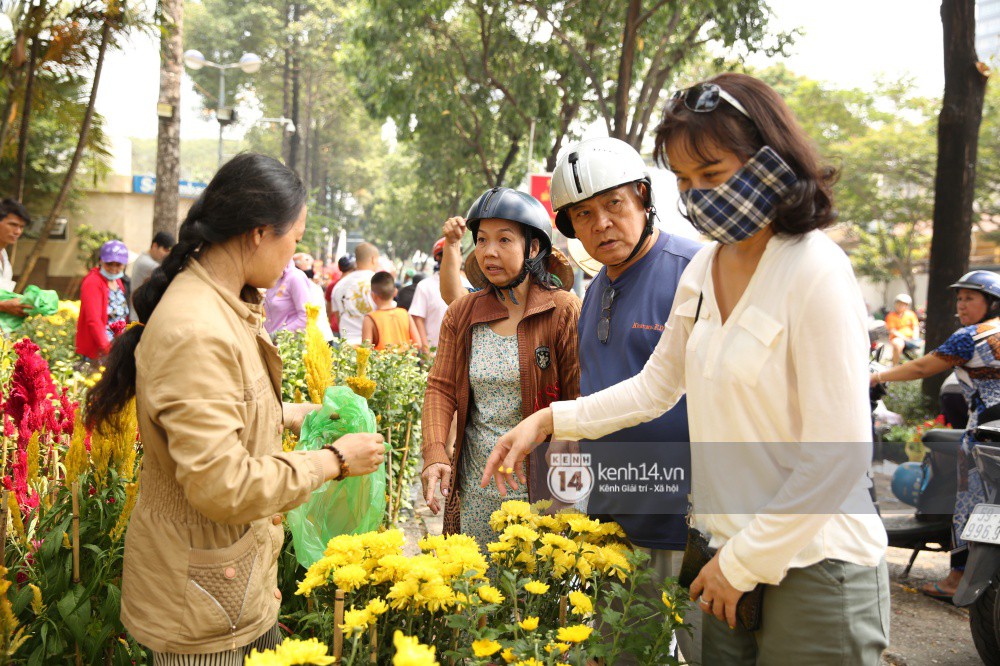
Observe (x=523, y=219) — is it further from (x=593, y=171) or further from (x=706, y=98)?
(x=706, y=98)

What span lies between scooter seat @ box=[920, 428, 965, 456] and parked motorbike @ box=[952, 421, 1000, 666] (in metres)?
0.79

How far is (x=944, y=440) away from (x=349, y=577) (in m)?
4.31

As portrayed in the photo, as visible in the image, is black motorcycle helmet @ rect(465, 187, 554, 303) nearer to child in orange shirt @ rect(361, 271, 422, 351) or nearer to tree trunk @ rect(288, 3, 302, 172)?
child in orange shirt @ rect(361, 271, 422, 351)

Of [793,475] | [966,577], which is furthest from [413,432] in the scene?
[793,475]

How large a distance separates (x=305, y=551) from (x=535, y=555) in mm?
671

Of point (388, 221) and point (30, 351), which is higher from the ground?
point (388, 221)

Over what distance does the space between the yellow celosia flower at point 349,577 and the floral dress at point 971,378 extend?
12.6 ft

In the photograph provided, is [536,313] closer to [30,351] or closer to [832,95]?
[30,351]

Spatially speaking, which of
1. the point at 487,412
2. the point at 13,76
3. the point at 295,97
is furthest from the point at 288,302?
the point at 295,97

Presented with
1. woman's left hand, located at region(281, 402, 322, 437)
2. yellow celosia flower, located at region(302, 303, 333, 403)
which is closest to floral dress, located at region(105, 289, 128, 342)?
yellow celosia flower, located at region(302, 303, 333, 403)

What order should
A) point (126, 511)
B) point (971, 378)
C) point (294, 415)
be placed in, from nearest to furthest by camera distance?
1. point (294, 415)
2. point (126, 511)
3. point (971, 378)

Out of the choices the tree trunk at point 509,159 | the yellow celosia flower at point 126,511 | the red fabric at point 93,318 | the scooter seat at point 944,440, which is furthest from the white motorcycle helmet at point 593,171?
the tree trunk at point 509,159

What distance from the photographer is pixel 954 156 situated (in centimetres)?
788

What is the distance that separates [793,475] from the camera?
1.47m
